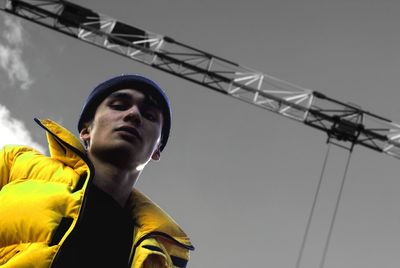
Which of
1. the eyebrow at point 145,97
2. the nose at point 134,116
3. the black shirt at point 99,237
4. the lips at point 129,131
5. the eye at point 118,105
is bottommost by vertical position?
the black shirt at point 99,237

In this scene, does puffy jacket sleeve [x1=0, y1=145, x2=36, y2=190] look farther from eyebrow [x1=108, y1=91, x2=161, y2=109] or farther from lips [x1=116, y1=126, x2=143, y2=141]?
eyebrow [x1=108, y1=91, x2=161, y2=109]

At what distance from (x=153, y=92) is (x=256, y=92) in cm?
1307

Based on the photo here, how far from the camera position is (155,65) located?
51.7 ft

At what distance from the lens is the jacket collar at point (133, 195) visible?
270 cm

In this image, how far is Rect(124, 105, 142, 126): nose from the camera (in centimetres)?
289

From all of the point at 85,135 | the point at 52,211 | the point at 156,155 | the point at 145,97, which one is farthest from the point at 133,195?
the point at 52,211

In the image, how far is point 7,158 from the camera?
2562mm

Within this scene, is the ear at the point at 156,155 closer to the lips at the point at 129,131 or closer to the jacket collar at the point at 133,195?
the jacket collar at the point at 133,195

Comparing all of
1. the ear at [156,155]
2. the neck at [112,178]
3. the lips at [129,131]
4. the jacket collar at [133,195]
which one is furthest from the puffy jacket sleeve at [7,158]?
the ear at [156,155]

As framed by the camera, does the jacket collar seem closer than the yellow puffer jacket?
No

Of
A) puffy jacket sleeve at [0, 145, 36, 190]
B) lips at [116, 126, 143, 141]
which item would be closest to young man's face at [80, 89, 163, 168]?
lips at [116, 126, 143, 141]

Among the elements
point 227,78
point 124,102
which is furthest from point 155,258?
point 227,78

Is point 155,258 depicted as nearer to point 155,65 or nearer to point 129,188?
point 129,188

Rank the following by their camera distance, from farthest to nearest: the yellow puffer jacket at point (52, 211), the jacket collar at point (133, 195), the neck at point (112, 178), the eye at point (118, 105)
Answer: the eye at point (118, 105)
the neck at point (112, 178)
the jacket collar at point (133, 195)
the yellow puffer jacket at point (52, 211)
